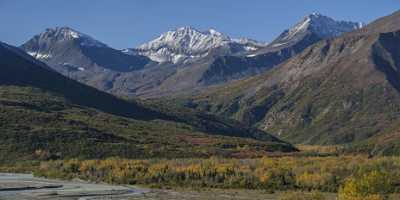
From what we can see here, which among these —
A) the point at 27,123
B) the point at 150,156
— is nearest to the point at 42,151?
the point at 150,156

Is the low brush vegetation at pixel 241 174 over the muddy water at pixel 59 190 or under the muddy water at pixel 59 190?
over

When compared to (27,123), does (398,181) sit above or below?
below

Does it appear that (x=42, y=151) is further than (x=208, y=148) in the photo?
No

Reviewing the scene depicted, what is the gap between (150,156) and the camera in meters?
167

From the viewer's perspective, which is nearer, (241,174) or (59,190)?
(59,190)

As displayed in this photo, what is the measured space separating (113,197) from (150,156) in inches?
3259

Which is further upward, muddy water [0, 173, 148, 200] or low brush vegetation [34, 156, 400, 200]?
low brush vegetation [34, 156, 400, 200]

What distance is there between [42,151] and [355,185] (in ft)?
351

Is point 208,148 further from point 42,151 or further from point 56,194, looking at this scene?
point 56,194

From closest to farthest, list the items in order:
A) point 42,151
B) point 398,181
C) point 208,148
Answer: point 398,181 → point 42,151 → point 208,148

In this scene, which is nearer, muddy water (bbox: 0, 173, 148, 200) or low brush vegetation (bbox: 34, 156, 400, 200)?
muddy water (bbox: 0, 173, 148, 200)

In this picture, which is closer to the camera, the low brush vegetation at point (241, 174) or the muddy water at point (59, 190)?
the muddy water at point (59, 190)

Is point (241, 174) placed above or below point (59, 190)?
above

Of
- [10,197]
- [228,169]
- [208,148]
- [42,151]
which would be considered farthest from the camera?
[208,148]
